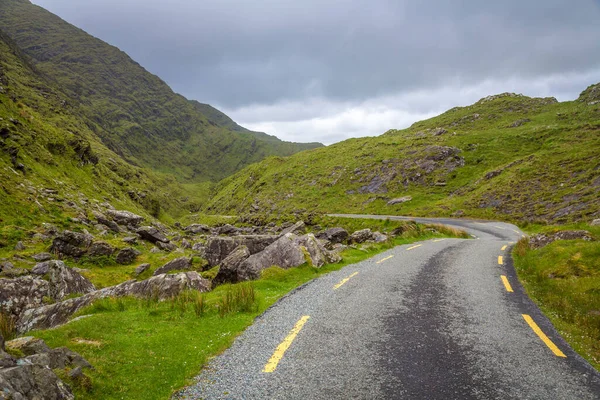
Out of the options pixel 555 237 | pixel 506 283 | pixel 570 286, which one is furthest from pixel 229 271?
pixel 555 237

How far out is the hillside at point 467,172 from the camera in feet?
162

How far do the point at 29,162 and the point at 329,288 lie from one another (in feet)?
135

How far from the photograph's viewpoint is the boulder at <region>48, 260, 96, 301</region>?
15098 millimetres

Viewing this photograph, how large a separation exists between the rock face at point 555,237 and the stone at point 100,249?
31.7 metres

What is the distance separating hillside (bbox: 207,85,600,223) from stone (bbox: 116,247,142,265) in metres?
47.9

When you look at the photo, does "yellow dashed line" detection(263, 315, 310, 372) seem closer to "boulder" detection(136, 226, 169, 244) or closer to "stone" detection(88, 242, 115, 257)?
"stone" detection(88, 242, 115, 257)

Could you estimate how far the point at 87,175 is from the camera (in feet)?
166

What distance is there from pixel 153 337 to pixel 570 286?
15.5 m

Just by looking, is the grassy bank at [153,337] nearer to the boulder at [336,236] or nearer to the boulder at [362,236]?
the boulder at [362,236]

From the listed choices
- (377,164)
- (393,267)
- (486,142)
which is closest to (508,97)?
(486,142)

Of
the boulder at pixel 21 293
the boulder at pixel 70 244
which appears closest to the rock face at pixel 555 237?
the boulder at pixel 21 293

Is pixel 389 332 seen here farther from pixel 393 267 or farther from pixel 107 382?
pixel 393 267

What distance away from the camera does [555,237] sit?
18688mm

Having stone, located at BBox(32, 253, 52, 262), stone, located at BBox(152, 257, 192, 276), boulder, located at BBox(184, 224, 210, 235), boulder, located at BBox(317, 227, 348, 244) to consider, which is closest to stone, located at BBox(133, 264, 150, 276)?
stone, located at BBox(152, 257, 192, 276)
